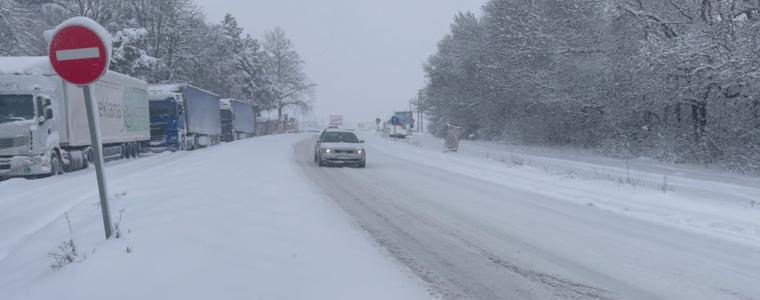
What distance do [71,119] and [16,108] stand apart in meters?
2.24

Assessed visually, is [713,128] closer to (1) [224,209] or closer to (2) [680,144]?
(2) [680,144]

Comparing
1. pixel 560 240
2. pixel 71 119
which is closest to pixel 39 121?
pixel 71 119

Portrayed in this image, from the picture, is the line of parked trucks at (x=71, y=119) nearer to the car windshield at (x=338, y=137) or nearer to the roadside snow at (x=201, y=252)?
the roadside snow at (x=201, y=252)

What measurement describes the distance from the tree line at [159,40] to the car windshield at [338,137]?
1995cm

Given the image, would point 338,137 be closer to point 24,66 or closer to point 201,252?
point 24,66

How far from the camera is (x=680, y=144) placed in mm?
A: 27594

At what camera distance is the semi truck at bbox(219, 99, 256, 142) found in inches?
2019

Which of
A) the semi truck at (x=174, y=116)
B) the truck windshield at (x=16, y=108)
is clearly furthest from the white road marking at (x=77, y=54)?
the semi truck at (x=174, y=116)

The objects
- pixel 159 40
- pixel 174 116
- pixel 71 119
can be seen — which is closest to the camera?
pixel 71 119

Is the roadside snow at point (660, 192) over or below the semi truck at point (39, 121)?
below

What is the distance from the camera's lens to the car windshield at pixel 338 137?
75.2 feet

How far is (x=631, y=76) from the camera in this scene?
1109 inches

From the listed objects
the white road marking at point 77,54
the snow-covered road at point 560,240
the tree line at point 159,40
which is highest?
the tree line at point 159,40

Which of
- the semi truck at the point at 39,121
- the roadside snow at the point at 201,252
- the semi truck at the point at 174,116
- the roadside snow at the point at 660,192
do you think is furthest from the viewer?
the semi truck at the point at 174,116
